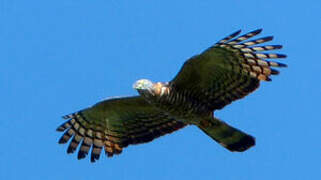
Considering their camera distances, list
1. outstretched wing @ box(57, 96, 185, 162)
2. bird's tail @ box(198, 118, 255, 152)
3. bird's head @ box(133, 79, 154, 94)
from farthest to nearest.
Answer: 1. outstretched wing @ box(57, 96, 185, 162)
2. bird's tail @ box(198, 118, 255, 152)
3. bird's head @ box(133, 79, 154, 94)

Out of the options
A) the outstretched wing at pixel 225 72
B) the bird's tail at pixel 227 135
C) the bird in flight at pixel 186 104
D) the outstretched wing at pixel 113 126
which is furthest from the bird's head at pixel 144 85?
the bird's tail at pixel 227 135

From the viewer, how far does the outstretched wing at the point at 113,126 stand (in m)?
14.1

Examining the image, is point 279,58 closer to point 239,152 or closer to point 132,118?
point 239,152

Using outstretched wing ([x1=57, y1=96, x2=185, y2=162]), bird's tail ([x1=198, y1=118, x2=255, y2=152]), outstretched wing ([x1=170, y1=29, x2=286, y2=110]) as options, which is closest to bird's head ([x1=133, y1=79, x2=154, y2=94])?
outstretched wing ([x1=170, y1=29, x2=286, y2=110])

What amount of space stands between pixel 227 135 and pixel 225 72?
108 cm

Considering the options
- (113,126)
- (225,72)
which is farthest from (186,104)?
(113,126)

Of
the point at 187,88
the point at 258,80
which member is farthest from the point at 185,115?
the point at 258,80

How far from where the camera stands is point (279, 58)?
43.0 feet

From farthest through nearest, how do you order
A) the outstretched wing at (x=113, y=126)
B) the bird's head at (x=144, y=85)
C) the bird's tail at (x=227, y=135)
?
the outstretched wing at (x=113, y=126), the bird's tail at (x=227, y=135), the bird's head at (x=144, y=85)

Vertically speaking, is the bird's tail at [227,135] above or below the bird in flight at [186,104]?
below

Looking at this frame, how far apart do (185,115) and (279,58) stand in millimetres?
1674

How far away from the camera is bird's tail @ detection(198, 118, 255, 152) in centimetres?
1356

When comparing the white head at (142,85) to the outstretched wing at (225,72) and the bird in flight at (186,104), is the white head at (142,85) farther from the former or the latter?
the outstretched wing at (225,72)

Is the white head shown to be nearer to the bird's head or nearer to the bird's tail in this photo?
the bird's head
